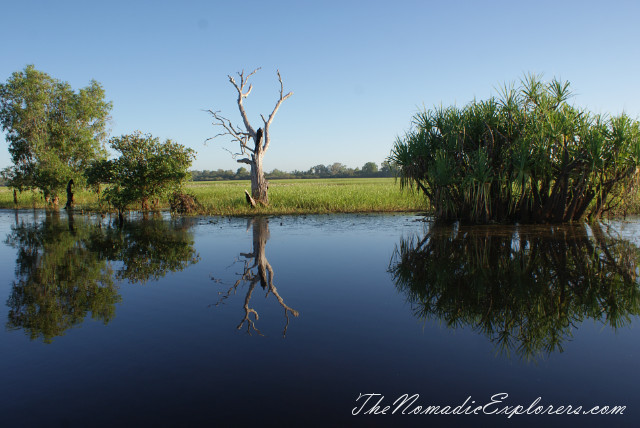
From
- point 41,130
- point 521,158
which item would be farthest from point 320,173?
point 521,158

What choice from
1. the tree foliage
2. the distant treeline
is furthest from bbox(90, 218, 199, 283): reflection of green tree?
the distant treeline

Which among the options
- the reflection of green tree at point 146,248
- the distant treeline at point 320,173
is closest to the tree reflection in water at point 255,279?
the reflection of green tree at point 146,248

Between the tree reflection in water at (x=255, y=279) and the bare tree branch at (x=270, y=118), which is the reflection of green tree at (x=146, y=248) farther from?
the bare tree branch at (x=270, y=118)

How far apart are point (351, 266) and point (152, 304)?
185 inches

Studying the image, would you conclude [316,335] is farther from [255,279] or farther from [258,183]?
[258,183]

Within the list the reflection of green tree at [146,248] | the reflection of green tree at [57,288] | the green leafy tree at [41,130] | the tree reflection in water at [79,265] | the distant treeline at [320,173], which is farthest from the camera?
the distant treeline at [320,173]

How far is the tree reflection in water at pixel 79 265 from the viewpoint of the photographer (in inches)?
288

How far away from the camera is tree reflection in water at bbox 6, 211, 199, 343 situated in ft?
24.0

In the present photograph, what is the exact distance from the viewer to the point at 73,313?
7.33 metres

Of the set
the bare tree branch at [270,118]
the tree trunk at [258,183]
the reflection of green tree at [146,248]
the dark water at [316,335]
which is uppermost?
the bare tree branch at [270,118]

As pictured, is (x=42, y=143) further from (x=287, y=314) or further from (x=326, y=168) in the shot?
(x=326, y=168)

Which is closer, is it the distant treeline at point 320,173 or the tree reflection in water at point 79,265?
the tree reflection in water at point 79,265

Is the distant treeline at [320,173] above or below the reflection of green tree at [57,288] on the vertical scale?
above

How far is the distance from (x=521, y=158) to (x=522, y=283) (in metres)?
8.36
